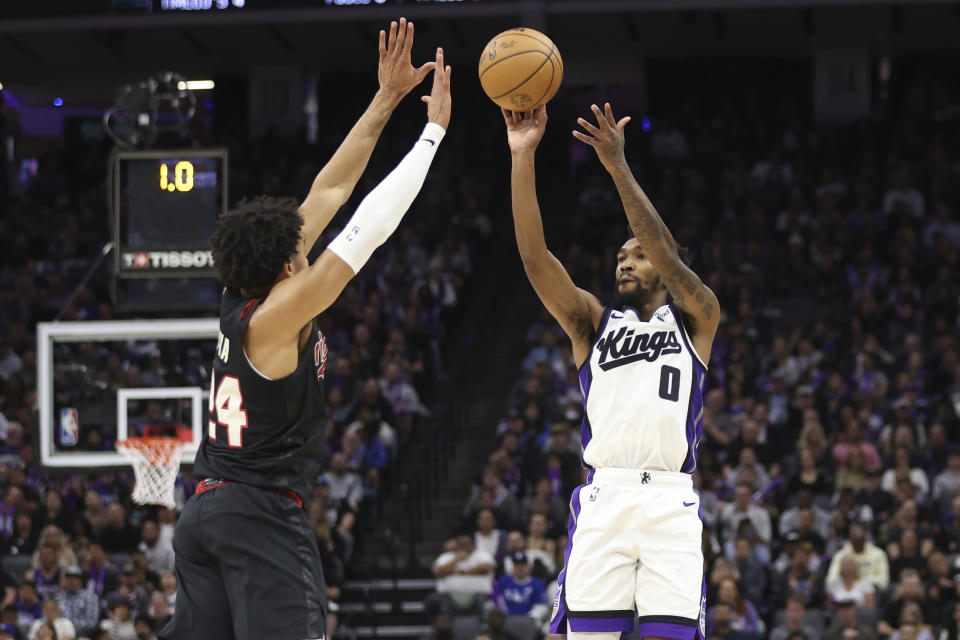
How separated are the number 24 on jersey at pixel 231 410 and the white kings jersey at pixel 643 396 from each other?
1621mm

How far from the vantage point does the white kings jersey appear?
545cm

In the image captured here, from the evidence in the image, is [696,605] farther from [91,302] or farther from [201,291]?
[91,302]

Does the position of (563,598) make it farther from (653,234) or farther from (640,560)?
(653,234)

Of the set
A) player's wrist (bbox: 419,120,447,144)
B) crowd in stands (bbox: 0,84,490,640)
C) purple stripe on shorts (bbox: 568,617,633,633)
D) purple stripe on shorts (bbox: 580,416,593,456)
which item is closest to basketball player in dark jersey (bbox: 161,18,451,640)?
player's wrist (bbox: 419,120,447,144)

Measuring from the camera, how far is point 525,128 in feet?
19.4

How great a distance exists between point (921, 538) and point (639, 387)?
7.95 m

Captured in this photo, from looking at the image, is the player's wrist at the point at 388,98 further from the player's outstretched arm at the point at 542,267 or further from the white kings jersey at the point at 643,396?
the white kings jersey at the point at 643,396

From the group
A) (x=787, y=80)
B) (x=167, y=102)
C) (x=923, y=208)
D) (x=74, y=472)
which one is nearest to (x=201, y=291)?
(x=74, y=472)

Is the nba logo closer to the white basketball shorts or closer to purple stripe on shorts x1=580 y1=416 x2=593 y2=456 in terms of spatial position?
purple stripe on shorts x1=580 y1=416 x2=593 y2=456

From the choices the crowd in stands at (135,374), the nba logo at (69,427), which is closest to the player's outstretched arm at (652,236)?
the crowd in stands at (135,374)

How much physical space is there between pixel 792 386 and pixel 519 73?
10204 millimetres

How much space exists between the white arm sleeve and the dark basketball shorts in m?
0.81

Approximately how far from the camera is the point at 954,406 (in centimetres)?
1451

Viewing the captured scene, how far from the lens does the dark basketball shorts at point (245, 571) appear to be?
4344 mm
